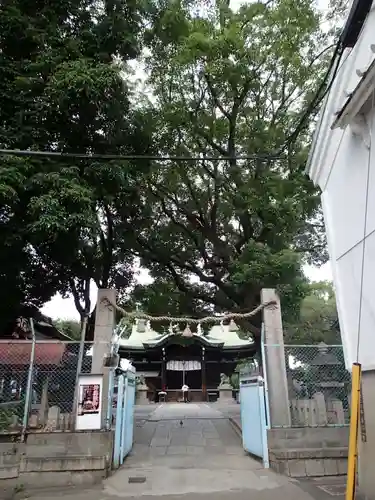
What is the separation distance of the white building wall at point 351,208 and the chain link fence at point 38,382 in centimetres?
538

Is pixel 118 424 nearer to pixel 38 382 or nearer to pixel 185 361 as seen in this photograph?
pixel 38 382

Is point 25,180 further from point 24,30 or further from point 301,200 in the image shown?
point 301,200

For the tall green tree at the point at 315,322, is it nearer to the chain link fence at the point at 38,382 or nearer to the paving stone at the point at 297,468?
the paving stone at the point at 297,468

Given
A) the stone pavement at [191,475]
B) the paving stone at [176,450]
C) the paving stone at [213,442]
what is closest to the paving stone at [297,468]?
the stone pavement at [191,475]

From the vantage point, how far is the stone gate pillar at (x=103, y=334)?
853 centimetres

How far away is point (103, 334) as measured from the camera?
8.94 metres

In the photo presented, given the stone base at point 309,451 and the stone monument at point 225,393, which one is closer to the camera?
the stone base at point 309,451

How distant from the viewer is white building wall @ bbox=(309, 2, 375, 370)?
4.77m

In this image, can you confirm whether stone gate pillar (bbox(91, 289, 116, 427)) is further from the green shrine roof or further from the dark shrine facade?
the dark shrine facade

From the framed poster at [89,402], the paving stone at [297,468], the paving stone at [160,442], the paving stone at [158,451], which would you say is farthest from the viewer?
the paving stone at [160,442]

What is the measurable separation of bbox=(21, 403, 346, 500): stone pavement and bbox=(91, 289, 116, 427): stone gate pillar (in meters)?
1.58

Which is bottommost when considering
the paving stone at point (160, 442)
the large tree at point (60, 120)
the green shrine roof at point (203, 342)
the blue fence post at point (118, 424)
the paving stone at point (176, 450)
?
the paving stone at point (176, 450)

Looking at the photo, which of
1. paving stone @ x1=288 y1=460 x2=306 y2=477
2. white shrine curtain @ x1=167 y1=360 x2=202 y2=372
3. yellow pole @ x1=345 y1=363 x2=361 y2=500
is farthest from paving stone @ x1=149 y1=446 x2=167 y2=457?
white shrine curtain @ x1=167 y1=360 x2=202 y2=372

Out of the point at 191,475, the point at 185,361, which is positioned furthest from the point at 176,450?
the point at 185,361
